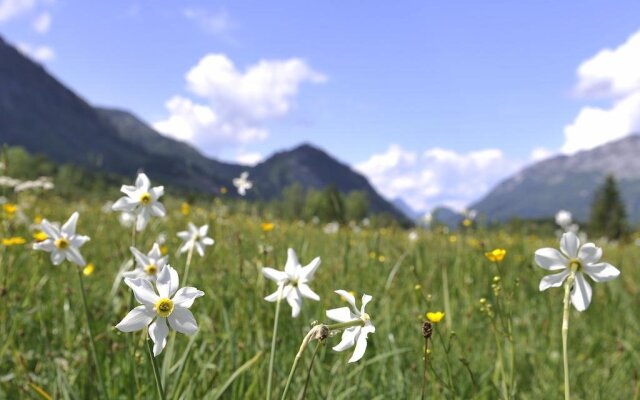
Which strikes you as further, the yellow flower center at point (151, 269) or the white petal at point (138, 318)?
the yellow flower center at point (151, 269)

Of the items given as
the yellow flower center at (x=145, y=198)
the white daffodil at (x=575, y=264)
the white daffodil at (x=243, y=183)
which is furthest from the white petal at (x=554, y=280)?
the white daffodil at (x=243, y=183)

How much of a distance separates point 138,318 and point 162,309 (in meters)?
0.05

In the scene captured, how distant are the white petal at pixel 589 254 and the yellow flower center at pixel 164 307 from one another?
3.59 ft

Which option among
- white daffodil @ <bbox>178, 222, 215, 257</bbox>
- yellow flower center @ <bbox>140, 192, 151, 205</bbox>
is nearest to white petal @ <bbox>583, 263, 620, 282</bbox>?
yellow flower center @ <bbox>140, 192, 151, 205</bbox>

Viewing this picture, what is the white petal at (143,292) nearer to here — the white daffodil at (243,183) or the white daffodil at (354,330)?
the white daffodil at (354,330)

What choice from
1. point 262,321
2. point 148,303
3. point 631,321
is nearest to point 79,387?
point 262,321

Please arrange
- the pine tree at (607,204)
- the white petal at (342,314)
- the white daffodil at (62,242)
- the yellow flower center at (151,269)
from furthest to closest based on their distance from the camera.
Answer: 1. the pine tree at (607,204)
2. the white daffodil at (62,242)
3. the yellow flower center at (151,269)
4. the white petal at (342,314)

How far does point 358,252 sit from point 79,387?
3107mm

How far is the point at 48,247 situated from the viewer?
2.06 meters

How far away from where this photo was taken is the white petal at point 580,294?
129 centimetres

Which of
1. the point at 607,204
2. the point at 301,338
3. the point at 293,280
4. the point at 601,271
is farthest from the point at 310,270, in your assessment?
the point at 607,204

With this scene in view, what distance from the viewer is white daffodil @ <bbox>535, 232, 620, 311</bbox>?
1340mm

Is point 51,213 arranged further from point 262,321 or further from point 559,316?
point 559,316

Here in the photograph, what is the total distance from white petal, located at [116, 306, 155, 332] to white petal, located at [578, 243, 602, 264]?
114cm
